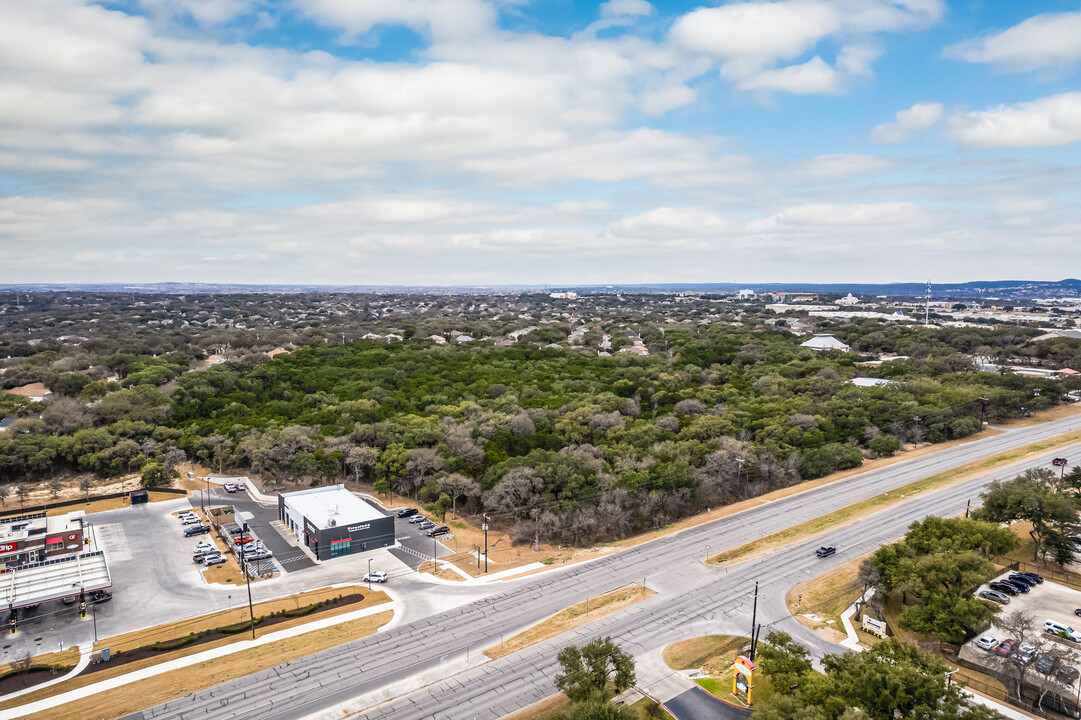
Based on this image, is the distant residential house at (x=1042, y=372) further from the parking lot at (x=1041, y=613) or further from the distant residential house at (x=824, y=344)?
the parking lot at (x=1041, y=613)

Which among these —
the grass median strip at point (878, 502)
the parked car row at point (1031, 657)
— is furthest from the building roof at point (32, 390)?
the parked car row at point (1031, 657)

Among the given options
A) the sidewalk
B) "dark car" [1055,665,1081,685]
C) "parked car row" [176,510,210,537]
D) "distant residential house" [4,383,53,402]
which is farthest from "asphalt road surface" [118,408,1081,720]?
"distant residential house" [4,383,53,402]

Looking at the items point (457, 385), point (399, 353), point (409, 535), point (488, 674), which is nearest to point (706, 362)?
point (457, 385)

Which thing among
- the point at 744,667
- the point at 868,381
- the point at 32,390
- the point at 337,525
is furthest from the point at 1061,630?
the point at 32,390

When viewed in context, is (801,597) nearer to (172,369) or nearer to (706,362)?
(706,362)

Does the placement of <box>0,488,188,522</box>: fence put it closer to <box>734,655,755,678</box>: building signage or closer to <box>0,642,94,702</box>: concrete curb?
<box>0,642,94,702</box>: concrete curb

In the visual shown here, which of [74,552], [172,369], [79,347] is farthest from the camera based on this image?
[79,347]
